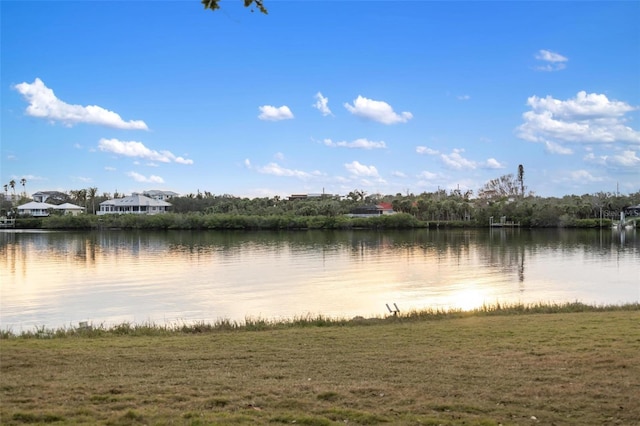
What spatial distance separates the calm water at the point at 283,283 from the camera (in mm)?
23859

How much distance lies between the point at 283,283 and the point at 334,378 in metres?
24.8

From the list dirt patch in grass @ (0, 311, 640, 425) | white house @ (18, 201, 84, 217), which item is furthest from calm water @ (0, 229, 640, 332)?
white house @ (18, 201, 84, 217)

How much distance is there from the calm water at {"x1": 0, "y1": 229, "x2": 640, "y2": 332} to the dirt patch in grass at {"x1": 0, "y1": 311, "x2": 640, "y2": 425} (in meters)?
8.94

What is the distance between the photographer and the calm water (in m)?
23.9

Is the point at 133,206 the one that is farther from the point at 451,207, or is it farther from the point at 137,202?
the point at 451,207

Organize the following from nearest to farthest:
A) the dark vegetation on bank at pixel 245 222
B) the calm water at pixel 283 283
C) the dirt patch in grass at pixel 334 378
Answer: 1. the dirt patch in grass at pixel 334 378
2. the calm water at pixel 283 283
3. the dark vegetation on bank at pixel 245 222

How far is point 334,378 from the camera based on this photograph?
8531 millimetres

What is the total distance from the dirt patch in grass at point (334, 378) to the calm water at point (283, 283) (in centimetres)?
894

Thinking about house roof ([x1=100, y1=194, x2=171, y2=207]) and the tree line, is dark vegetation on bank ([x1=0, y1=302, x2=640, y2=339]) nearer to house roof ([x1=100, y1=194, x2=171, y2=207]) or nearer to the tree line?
the tree line

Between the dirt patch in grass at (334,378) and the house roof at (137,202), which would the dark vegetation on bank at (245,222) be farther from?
the dirt patch in grass at (334,378)

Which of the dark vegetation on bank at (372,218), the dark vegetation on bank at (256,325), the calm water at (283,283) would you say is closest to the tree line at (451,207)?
the dark vegetation on bank at (372,218)

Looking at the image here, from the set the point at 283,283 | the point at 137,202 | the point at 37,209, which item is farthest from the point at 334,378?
the point at 37,209

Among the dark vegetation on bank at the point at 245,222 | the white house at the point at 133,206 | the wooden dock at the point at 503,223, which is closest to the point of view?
the dark vegetation on bank at the point at 245,222

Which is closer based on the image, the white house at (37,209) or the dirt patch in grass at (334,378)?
the dirt patch in grass at (334,378)
